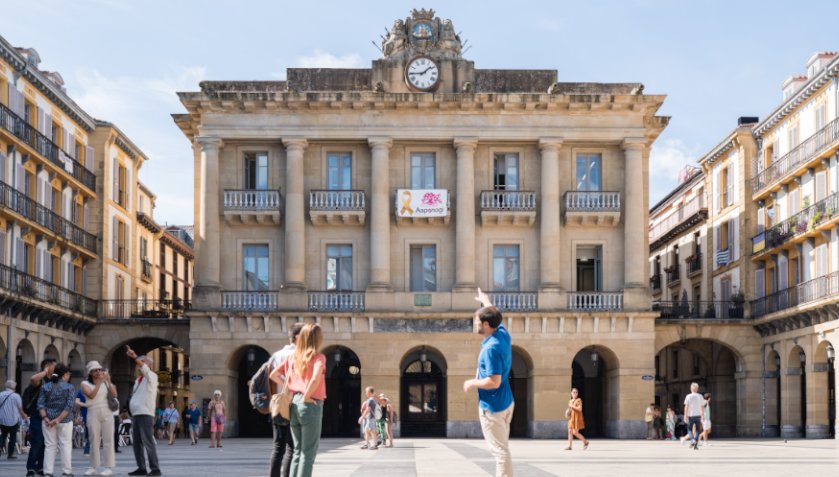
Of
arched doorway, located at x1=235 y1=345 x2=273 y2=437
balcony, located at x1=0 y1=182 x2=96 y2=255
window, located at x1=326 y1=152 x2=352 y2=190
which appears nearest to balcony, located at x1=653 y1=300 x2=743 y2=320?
window, located at x1=326 y1=152 x2=352 y2=190

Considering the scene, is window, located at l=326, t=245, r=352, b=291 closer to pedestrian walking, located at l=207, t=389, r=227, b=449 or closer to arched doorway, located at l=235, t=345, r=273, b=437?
arched doorway, located at l=235, t=345, r=273, b=437

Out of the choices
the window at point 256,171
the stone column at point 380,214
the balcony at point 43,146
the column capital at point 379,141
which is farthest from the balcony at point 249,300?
the balcony at point 43,146

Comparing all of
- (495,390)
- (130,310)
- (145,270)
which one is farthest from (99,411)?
(145,270)

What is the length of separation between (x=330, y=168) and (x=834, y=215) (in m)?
19.9

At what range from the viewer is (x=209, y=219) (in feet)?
168

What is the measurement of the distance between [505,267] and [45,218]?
18511 mm

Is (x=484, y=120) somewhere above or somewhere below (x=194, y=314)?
above

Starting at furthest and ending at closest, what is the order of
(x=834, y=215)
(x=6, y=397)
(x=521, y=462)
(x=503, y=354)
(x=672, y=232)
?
(x=672, y=232) < (x=834, y=215) < (x=6, y=397) < (x=521, y=462) < (x=503, y=354)

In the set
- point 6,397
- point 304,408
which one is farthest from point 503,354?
point 6,397

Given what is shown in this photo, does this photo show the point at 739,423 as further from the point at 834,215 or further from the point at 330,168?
the point at 330,168

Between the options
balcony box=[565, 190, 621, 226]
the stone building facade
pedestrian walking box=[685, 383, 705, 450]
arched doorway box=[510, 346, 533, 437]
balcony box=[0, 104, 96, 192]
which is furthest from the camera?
arched doorway box=[510, 346, 533, 437]

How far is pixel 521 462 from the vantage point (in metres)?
25.6

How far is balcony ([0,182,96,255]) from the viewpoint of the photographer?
45.7 metres

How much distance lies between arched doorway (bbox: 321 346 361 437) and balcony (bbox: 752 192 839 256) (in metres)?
18.0
